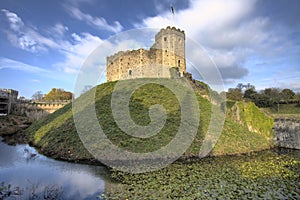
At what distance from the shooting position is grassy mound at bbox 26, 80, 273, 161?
1351 cm

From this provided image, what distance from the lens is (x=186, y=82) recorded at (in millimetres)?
27906

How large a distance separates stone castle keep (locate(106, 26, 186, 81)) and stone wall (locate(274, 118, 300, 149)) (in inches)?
592

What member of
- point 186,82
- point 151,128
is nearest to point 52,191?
point 151,128

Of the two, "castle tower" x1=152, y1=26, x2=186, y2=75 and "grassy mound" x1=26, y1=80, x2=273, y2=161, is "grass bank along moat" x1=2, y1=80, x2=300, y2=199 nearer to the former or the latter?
"grassy mound" x1=26, y1=80, x2=273, y2=161

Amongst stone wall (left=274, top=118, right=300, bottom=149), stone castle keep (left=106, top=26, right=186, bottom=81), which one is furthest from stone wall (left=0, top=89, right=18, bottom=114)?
stone wall (left=274, top=118, right=300, bottom=149)

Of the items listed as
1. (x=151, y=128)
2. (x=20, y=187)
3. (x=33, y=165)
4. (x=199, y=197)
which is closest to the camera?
(x=199, y=197)

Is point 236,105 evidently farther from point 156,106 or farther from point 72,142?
point 72,142

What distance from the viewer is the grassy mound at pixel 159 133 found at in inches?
532

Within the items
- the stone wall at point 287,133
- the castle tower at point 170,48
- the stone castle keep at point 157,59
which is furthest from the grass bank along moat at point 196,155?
the castle tower at point 170,48

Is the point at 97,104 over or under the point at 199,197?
over

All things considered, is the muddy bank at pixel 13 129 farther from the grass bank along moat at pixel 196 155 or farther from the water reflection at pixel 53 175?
the water reflection at pixel 53 175

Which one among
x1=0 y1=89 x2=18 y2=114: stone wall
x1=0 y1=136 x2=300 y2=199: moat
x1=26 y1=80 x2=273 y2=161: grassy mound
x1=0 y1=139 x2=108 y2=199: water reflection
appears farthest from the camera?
x1=0 y1=89 x2=18 y2=114: stone wall

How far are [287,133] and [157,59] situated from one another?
19.6m

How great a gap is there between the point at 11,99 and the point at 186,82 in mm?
30369
